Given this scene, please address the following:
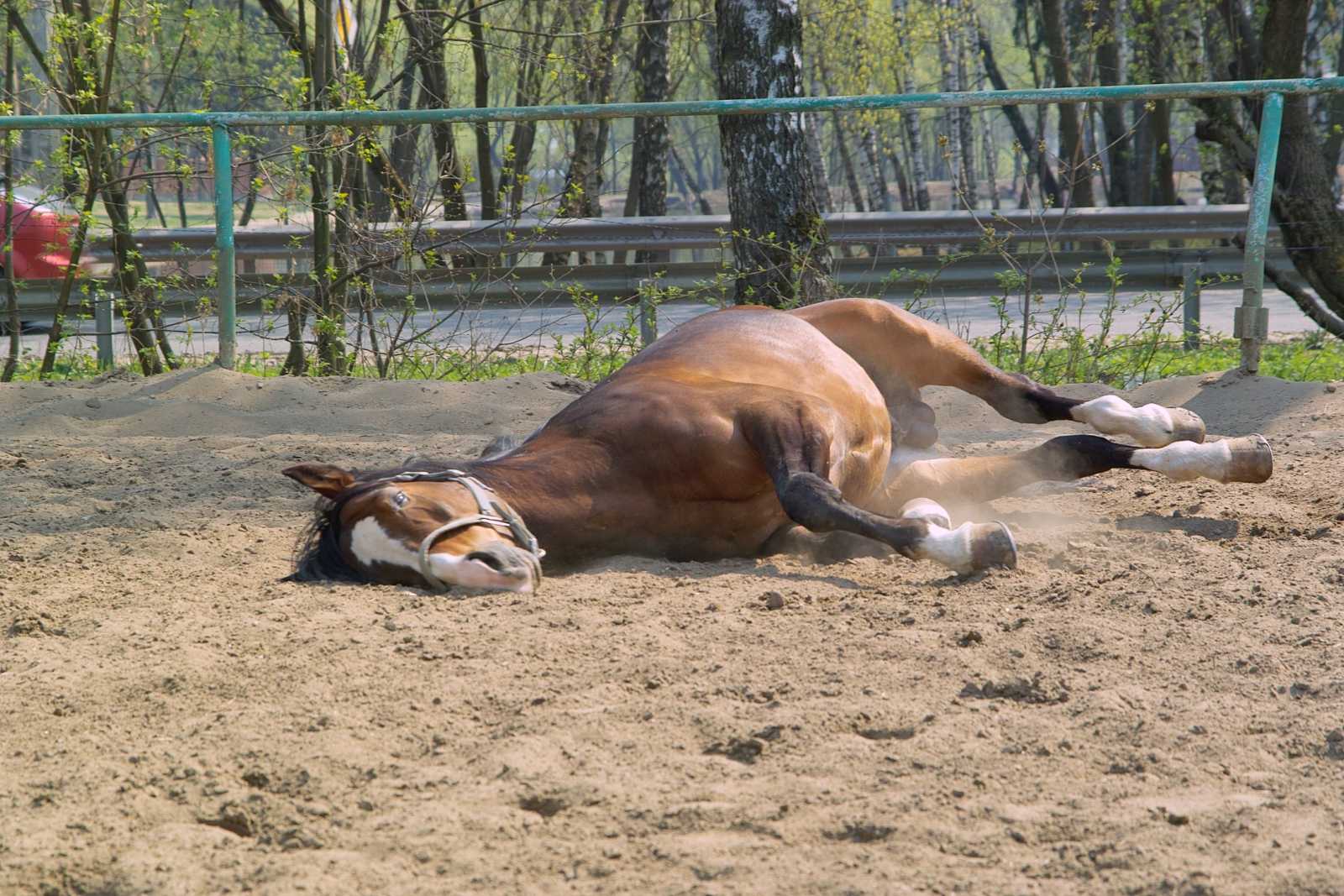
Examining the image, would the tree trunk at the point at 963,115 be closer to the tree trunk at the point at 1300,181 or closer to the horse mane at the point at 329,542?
the tree trunk at the point at 1300,181

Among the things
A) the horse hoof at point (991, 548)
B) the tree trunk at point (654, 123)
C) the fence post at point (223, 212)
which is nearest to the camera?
the horse hoof at point (991, 548)

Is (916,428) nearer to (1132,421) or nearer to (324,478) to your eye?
(1132,421)

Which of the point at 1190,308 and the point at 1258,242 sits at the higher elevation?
the point at 1258,242

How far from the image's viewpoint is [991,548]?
379 cm

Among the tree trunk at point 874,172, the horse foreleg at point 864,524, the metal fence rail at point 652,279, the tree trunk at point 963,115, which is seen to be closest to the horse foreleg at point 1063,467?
the horse foreleg at point 864,524

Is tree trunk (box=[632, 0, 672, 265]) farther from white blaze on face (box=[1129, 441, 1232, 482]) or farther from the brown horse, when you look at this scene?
white blaze on face (box=[1129, 441, 1232, 482])

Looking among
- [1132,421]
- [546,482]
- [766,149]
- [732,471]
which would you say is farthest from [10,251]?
[1132,421]

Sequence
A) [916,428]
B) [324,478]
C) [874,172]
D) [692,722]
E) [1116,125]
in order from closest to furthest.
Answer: [692,722]
[324,478]
[916,428]
[1116,125]
[874,172]

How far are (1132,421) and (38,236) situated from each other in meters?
6.11

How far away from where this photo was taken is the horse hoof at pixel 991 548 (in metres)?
3.79

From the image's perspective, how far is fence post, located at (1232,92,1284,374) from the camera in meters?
6.41

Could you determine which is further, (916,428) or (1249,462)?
(916,428)

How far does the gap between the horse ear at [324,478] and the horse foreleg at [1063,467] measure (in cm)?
197

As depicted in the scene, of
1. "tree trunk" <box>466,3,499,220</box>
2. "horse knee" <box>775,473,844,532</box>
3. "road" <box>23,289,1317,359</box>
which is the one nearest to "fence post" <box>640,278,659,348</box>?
"road" <box>23,289,1317,359</box>
